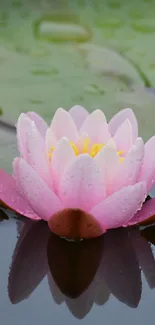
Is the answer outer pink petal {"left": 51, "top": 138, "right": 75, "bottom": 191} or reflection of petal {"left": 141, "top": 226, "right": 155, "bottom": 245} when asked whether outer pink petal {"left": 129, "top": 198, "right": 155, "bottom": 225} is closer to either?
reflection of petal {"left": 141, "top": 226, "right": 155, "bottom": 245}

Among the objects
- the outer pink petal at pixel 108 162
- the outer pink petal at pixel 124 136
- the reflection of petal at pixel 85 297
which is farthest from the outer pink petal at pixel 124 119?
the reflection of petal at pixel 85 297

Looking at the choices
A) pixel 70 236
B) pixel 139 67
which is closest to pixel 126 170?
pixel 70 236

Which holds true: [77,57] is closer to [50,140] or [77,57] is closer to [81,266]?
[50,140]

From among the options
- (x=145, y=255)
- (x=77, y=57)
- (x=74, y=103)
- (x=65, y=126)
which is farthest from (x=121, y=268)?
(x=77, y=57)

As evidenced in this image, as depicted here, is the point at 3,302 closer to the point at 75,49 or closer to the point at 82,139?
the point at 82,139

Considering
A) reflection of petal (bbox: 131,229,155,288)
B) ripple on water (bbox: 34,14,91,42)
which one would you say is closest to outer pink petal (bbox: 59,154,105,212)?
reflection of petal (bbox: 131,229,155,288)
